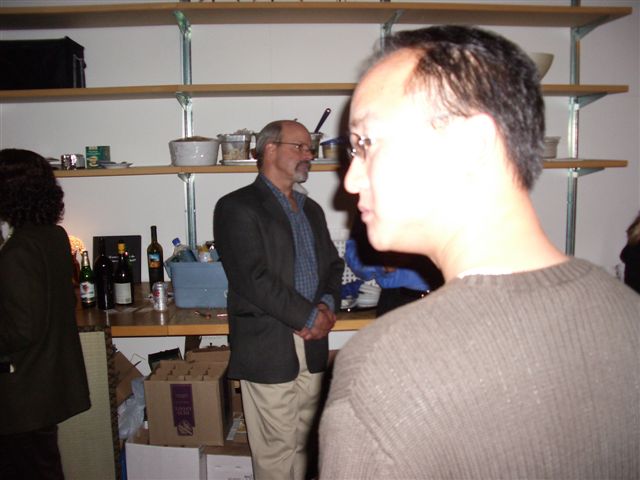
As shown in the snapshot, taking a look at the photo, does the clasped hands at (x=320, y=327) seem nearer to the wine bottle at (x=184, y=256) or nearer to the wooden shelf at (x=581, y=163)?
the wine bottle at (x=184, y=256)

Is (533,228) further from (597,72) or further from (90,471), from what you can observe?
(597,72)

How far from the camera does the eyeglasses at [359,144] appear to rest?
58 centimetres

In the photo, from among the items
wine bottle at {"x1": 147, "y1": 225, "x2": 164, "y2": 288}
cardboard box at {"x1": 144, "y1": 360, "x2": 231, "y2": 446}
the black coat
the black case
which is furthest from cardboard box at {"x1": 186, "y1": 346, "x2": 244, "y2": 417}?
the black coat

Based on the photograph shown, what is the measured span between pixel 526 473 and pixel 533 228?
0.83ft

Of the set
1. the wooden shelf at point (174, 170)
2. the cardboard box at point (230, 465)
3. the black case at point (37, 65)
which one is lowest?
the cardboard box at point (230, 465)

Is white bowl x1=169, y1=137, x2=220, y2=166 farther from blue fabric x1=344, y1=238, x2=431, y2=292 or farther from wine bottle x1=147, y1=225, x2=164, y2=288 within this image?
blue fabric x1=344, y1=238, x2=431, y2=292

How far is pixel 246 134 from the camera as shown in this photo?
2.44m

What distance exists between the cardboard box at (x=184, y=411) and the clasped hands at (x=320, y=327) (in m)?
0.55

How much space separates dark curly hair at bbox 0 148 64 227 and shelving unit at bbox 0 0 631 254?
2.10 feet

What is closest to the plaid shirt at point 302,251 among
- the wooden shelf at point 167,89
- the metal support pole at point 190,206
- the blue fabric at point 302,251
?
the blue fabric at point 302,251

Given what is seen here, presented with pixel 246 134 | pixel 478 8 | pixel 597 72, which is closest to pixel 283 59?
pixel 246 134

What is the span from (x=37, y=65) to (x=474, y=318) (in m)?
2.64

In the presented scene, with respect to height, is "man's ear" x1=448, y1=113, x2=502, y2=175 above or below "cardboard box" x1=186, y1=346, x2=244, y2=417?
above

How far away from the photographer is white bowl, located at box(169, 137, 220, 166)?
2361 millimetres
